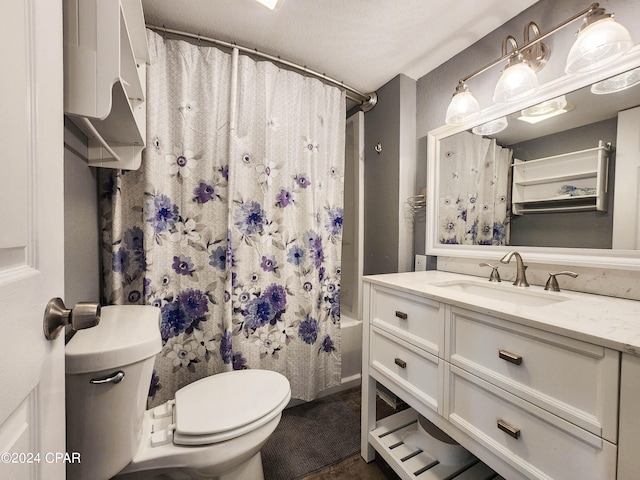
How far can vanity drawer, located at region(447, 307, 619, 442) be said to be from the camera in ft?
1.85

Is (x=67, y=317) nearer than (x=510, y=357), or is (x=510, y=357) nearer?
(x=67, y=317)

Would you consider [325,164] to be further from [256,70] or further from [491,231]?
[491,231]

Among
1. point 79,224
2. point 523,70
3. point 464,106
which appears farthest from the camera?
point 464,106

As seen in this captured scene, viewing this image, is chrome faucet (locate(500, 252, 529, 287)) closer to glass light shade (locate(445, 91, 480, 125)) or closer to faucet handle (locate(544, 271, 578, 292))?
faucet handle (locate(544, 271, 578, 292))

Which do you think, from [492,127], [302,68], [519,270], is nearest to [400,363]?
[519,270]

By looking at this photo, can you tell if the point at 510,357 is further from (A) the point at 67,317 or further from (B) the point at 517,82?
(B) the point at 517,82

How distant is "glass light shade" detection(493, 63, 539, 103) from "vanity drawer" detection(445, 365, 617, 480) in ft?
3.79

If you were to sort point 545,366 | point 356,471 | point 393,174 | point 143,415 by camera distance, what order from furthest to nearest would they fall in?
point 393,174, point 356,471, point 143,415, point 545,366

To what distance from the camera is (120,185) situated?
1197mm

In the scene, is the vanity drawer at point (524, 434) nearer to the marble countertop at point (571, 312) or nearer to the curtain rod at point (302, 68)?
the marble countertop at point (571, 312)

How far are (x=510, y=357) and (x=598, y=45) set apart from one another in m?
1.07

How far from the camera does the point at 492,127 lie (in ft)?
4.29

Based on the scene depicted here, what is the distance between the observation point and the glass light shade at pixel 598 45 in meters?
0.86

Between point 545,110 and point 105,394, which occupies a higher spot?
point 545,110
